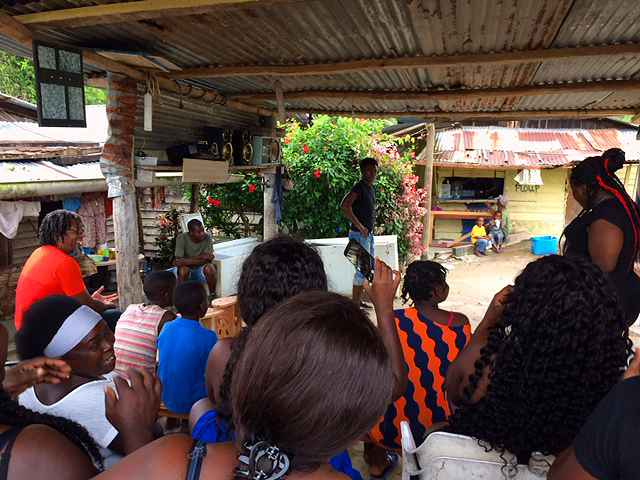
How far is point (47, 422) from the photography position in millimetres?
1425

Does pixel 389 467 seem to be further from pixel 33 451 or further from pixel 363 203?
pixel 363 203

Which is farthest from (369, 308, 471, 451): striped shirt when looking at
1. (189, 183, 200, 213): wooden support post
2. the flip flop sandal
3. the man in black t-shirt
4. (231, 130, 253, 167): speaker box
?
(189, 183, 200, 213): wooden support post

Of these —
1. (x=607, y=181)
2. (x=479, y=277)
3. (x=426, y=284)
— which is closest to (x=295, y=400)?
(x=426, y=284)

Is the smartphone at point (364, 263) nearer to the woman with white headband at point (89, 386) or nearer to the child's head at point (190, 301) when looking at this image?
the woman with white headband at point (89, 386)

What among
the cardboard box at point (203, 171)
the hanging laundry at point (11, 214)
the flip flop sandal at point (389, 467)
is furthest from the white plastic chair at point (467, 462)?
the hanging laundry at point (11, 214)

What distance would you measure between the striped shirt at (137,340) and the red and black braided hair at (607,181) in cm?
295

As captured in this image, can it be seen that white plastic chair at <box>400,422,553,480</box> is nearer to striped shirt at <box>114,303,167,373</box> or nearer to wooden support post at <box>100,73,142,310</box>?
striped shirt at <box>114,303,167,373</box>

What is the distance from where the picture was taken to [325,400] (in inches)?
35.8

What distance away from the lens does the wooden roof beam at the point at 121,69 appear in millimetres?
2705

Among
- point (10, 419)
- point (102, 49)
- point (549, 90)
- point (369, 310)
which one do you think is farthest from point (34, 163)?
point (549, 90)

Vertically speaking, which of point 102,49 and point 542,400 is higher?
point 102,49

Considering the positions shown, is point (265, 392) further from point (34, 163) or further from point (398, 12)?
point (34, 163)

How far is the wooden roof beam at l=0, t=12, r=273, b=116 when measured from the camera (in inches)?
106

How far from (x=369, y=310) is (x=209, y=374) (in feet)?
16.7
